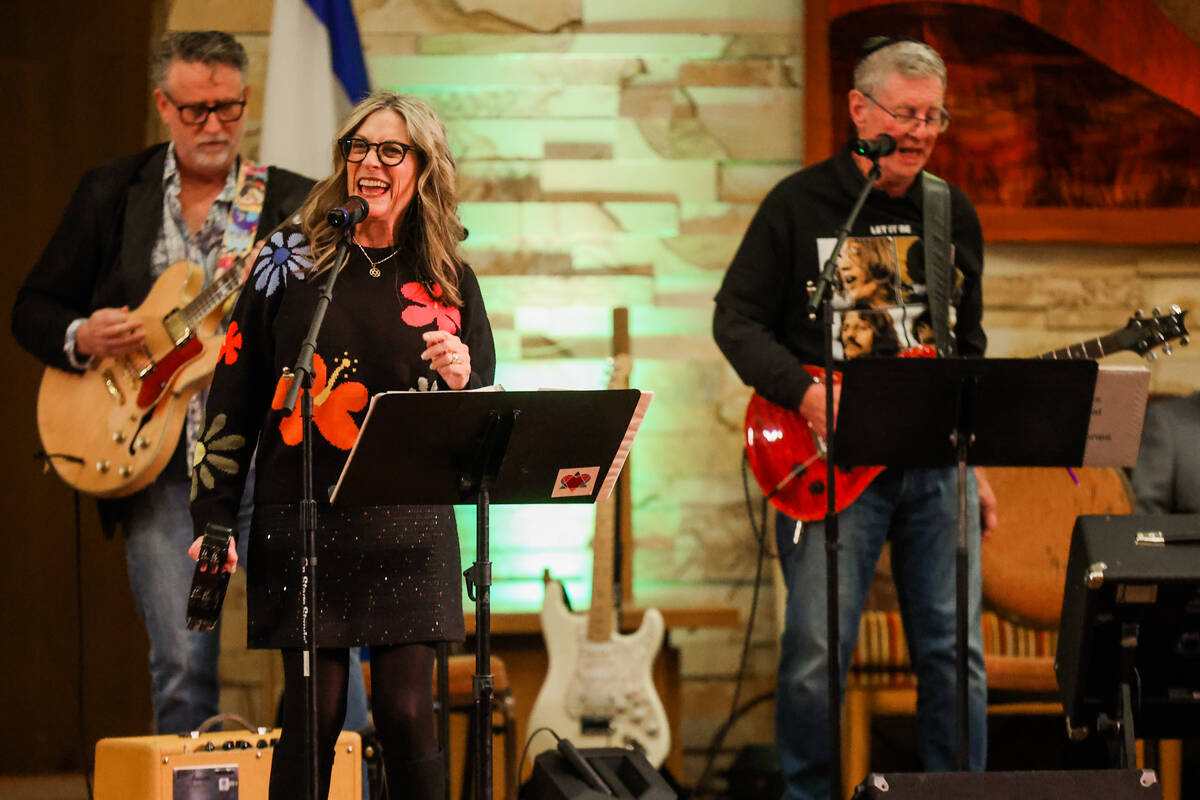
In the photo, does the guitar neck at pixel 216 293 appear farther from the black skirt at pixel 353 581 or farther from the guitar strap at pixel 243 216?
the black skirt at pixel 353 581

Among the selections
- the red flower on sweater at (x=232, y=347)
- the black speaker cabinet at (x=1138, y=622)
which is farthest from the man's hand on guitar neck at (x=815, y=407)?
the red flower on sweater at (x=232, y=347)

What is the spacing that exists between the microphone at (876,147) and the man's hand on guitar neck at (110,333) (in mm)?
1777

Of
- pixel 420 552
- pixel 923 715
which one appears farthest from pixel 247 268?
pixel 923 715

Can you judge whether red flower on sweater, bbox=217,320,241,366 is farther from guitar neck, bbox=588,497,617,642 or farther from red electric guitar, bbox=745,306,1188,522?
guitar neck, bbox=588,497,617,642

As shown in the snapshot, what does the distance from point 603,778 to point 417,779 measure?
633mm

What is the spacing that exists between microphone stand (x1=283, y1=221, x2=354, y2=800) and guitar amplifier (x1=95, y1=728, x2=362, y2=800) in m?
0.50

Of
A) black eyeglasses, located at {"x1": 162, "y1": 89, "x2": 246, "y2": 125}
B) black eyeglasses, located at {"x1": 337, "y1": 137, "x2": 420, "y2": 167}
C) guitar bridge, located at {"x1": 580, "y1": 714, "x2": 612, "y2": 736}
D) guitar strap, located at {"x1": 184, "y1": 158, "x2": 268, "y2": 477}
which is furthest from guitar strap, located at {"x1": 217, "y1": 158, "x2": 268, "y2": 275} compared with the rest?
guitar bridge, located at {"x1": 580, "y1": 714, "x2": 612, "y2": 736}

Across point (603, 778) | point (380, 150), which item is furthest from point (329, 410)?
point (603, 778)

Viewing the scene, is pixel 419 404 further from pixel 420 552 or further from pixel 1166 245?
pixel 1166 245

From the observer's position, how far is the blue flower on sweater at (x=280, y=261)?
104 inches

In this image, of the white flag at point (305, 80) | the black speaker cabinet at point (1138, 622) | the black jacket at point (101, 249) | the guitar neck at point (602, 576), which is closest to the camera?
the black speaker cabinet at point (1138, 622)

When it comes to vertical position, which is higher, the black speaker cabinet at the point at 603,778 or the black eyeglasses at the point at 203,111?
the black eyeglasses at the point at 203,111

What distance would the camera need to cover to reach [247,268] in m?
3.24

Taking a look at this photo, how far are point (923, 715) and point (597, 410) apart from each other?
1.51 metres
